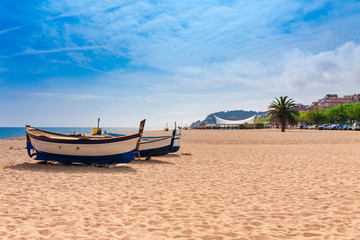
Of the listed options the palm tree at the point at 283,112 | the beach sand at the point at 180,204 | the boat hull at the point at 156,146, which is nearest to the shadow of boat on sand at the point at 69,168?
the beach sand at the point at 180,204

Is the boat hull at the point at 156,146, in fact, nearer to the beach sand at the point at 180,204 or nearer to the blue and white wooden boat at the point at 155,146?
the blue and white wooden boat at the point at 155,146

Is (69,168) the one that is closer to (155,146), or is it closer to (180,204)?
(155,146)

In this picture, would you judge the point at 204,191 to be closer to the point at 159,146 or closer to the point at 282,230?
the point at 282,230

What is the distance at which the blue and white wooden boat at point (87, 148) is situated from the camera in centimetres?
1235

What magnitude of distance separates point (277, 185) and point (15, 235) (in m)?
7.60

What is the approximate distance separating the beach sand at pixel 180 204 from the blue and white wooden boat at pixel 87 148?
1.36m

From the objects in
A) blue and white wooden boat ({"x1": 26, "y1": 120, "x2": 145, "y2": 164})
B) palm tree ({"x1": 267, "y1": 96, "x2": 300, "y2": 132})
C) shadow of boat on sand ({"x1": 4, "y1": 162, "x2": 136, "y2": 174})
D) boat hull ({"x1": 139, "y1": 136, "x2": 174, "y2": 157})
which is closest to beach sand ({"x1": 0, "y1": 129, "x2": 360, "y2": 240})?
shadow of boat on sand ({"x1": 4, "y1": 162, "x2": 136, "y2": 174})

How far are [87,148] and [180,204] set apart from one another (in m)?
7.38

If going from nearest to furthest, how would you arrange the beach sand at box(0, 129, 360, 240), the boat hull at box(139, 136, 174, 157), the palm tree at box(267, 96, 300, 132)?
the beach sand at box(0, 129, 360, 240) < the boat hull at box(139, 136, 174, 157) < the palm tree at box(267, 96, 300, 132)

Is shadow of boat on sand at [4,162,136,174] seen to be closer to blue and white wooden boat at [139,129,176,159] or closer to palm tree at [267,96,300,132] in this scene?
blue and white wooden boat at [139,129,176,159]

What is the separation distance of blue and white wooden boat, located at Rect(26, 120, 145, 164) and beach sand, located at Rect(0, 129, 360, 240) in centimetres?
136

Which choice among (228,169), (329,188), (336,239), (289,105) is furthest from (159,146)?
(289,105)

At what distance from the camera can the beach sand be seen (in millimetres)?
4863

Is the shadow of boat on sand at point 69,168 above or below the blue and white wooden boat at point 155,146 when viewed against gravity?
below
